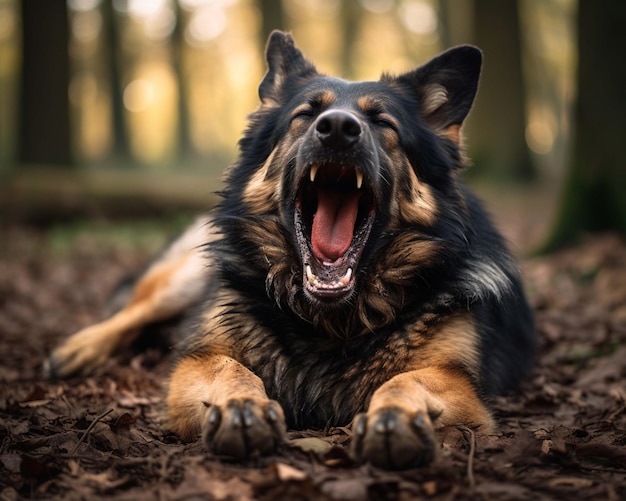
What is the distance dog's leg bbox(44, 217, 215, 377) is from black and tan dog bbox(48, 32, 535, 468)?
1.14 m

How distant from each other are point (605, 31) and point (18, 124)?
37.6ft

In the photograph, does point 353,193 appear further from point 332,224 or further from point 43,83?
point 43,83

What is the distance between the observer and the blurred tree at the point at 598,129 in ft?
23.6

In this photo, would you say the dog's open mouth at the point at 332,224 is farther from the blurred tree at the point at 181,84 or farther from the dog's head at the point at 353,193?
the blurred tree at the point at 181,84

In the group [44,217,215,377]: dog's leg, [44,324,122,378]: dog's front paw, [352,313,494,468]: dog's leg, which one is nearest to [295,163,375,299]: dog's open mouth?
[352,313,494,468]: dog's leg

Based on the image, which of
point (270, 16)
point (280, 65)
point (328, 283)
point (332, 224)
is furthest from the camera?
point (270, 16)

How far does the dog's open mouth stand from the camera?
366 cm

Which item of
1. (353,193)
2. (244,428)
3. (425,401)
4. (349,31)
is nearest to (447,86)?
(353,193)

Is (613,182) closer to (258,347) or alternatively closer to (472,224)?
(472,224)

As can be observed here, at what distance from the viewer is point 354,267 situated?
12.3ft

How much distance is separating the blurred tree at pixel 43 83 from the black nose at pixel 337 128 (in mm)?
11550

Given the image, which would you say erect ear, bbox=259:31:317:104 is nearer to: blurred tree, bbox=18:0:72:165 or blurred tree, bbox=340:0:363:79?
blurred tree, bbox=18:0:72:165

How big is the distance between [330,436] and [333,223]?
50.3 inches

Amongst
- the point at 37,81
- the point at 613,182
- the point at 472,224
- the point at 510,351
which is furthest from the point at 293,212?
the point at 37,81
